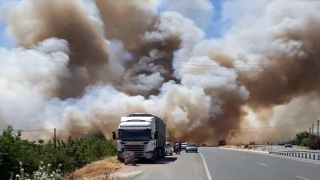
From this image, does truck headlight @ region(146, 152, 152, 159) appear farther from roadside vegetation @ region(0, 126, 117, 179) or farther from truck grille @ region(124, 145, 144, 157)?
roadside vegetation @ region(0, 126, 117, 179)

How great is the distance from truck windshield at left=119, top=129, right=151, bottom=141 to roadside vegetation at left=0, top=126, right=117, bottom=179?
3.37 m

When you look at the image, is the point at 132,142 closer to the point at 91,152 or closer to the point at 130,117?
the point at 130,117

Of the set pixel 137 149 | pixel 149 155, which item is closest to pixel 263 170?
pixel 149 155

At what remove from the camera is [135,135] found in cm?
3894

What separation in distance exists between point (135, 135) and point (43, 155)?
11.1 meters

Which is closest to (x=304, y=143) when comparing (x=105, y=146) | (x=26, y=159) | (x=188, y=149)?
(x=188, y=149)

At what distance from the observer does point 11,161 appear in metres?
19.0

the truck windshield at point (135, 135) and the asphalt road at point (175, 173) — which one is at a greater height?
the truck windshield at point (135, 135)

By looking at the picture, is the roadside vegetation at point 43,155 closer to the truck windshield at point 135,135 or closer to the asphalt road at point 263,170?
the truck windshield at point 135,135

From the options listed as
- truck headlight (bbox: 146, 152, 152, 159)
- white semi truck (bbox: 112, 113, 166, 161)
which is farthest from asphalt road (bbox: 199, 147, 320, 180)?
white semi truck (bbox: 112, 113, 166, 161)

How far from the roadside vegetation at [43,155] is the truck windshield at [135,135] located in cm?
337

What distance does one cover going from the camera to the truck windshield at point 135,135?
3881cm

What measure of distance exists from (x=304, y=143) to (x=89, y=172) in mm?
79537

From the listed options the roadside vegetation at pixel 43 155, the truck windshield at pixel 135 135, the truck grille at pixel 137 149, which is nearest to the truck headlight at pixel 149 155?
the truck grille at pixel 137 149
